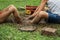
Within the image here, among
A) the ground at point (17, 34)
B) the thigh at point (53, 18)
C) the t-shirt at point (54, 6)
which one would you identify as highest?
the t-shirt at point (54, 6)

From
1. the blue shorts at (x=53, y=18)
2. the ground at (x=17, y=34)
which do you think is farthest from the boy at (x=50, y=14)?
the ground at (x=17, y=34)

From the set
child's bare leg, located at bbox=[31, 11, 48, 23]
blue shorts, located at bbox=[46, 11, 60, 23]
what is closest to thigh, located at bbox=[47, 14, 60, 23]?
blue shorts, located at bbox=[46, 11, 60, 23]

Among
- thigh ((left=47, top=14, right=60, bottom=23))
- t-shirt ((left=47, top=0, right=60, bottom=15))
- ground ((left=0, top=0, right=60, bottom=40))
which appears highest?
t-shirt ((left=47, top=0, right=60, bottom=15))

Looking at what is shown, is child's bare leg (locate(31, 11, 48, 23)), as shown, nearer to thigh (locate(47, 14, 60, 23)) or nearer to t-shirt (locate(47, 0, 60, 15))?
thigh (locate(47, 14, 60, 23))

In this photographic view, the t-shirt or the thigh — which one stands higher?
the t-shirt

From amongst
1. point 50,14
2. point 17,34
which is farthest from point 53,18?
point 17,34

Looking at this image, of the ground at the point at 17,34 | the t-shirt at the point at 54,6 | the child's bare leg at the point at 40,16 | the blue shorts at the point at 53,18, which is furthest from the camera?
the t-shirt at the point at 54,6

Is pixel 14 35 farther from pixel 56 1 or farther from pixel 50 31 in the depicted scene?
pixel 56 1

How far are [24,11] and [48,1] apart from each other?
3.84 ft

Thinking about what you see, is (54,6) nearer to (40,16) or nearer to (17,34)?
(40,16)

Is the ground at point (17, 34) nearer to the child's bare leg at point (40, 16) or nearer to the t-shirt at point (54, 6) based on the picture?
the child's bare leg at point (40, 16)

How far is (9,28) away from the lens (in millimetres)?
5934

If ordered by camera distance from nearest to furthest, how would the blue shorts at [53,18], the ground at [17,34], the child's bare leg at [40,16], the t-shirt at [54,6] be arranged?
the ground at [17,34] < the child's bare leg at [40,16] < the blue shorts at [53,18] < the t-shirt at [54,6]

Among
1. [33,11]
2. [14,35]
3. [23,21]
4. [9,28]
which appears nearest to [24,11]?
[33,11]
